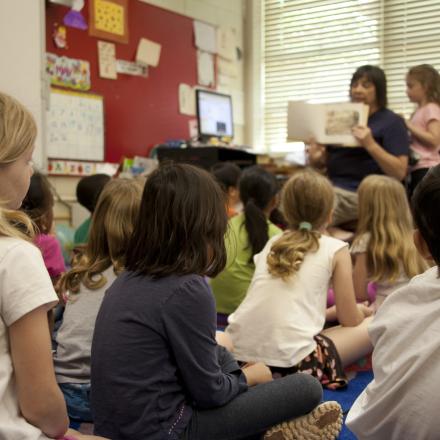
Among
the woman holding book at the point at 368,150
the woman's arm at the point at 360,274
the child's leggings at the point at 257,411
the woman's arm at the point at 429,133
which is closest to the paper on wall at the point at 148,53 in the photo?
the woman holding book at the point at 368,150

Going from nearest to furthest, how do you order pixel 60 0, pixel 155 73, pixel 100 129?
pixel 60 0
pixel 100 129
pixel 155 73

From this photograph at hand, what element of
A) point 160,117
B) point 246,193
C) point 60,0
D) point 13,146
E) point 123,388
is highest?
point 60,0

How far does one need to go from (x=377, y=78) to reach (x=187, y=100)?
5.16 feet

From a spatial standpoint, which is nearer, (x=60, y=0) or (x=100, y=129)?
(x=60, y=0)

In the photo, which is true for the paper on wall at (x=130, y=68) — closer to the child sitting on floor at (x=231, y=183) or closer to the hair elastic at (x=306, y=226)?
the child sitting on floor at (x=231, y=183)

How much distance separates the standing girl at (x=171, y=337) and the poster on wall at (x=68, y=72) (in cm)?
243

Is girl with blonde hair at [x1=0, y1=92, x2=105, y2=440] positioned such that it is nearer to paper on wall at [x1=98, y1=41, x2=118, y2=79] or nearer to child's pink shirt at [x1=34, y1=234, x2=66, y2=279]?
child's pink shirt at [x1=34, y1=234, x2=66, y2=279]

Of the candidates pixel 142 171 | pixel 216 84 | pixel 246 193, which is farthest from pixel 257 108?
pixel 246 193

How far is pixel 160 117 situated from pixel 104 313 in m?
3.02

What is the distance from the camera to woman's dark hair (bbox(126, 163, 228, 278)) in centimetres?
116

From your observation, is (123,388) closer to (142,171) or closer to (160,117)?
(142,171)

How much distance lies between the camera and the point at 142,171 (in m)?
3.76

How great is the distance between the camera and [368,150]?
292 centimetres

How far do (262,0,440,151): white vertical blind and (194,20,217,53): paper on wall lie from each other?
1.23 feet
